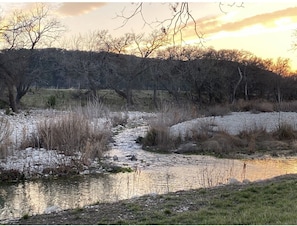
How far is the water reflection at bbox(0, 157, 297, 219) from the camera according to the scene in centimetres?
930

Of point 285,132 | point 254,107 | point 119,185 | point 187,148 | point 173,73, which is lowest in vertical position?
point 119,185

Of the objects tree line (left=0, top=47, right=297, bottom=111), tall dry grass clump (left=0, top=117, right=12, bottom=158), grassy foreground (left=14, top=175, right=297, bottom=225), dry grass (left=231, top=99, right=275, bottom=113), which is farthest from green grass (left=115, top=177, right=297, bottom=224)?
tree line (left=0, top=47, right=297, bottom=111)

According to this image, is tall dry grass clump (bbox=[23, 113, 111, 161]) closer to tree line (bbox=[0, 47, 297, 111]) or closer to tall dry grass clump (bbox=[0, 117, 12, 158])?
tall dry grass clump (bbox=[0, 117, 12, 158])

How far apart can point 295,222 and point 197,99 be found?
131 feet

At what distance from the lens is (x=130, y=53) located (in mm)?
53531

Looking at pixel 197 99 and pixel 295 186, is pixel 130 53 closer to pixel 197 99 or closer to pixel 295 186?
pixel 197 99

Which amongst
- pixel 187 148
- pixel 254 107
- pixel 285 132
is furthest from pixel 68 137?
pixel 254 107

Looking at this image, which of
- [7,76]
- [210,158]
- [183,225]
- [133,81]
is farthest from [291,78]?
[183,225]

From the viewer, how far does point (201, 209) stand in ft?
21.9

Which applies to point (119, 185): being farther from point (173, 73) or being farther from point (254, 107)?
point (173, 73)

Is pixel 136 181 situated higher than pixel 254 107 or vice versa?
pixel 254 107

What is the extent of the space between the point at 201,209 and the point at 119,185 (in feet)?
15.0

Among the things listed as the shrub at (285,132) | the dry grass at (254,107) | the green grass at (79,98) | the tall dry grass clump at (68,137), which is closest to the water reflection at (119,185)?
the tall dry grass clump at (68,137)

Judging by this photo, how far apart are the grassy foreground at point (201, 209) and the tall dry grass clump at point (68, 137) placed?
6048mm
